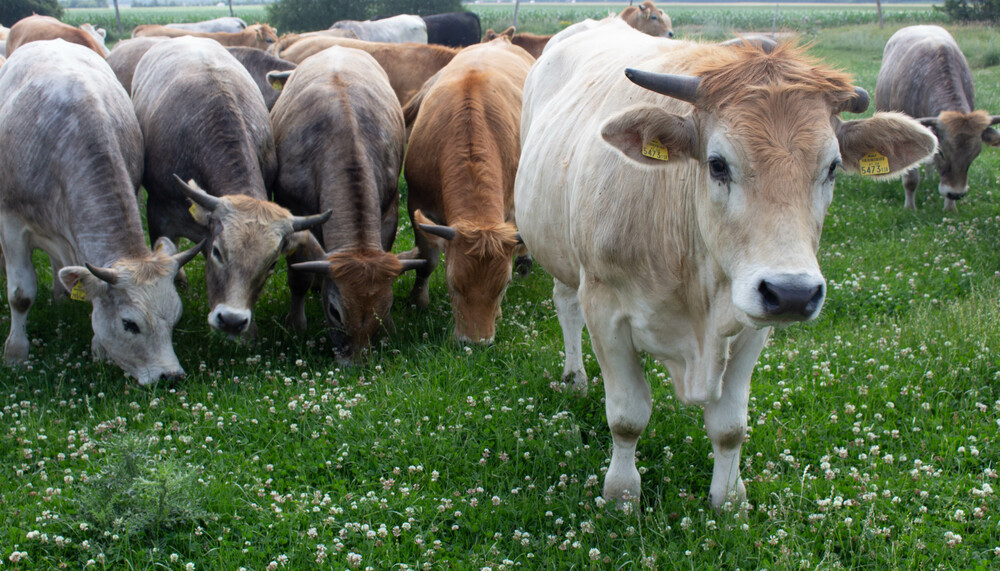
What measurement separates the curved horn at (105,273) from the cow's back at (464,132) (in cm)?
266

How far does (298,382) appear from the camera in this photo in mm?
5695

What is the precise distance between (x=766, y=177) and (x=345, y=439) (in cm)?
296

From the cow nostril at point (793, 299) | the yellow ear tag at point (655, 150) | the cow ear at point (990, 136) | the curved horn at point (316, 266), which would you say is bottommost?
the cow ear at point (990, 136)

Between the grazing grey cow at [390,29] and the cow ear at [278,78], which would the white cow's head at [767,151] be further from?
the grazing grey cow at [390,29]

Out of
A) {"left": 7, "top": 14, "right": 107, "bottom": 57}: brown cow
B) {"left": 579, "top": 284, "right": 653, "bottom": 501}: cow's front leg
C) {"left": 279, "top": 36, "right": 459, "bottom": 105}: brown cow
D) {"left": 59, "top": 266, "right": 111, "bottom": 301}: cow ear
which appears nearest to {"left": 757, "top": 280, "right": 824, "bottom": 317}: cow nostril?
{"left": 579, "top": 284, "right": 653, "bottom": 501}: cow's front leg

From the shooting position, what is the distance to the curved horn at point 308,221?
6.41 metres

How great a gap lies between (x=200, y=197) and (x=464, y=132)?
223 centimetres

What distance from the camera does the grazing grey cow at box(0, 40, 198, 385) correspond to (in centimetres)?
592

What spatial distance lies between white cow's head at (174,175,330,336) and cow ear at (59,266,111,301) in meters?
0.78

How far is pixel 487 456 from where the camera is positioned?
4688mm

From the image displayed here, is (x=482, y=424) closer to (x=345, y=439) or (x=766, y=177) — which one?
(x=345, y=439)

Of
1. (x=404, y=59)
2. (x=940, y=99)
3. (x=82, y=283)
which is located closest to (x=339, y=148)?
(x=82, y=283)

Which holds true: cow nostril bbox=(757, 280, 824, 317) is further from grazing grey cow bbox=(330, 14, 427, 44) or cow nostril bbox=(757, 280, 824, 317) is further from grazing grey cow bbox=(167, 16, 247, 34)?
grazing grey cow bbox=(167, 16, 247, 34)

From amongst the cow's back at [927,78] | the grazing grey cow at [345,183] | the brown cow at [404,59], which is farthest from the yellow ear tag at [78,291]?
the cow's back at [927,78]
